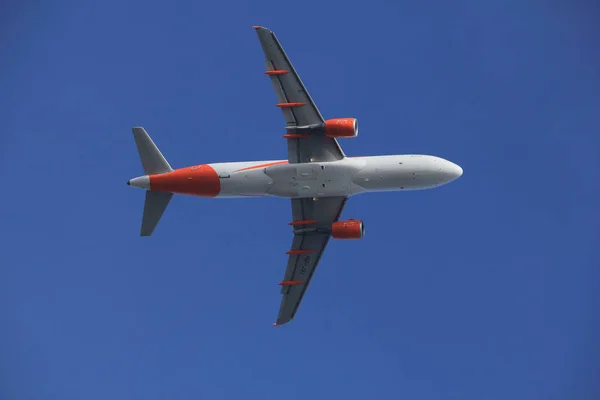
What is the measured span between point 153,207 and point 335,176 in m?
16.4

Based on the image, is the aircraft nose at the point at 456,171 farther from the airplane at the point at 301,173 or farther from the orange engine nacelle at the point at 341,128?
the orange engine nacelle at the point at 341,128

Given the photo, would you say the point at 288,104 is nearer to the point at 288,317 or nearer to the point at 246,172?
the point at 246,172

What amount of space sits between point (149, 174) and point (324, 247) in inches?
676

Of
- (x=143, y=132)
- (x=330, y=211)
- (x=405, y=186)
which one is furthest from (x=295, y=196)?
(x=143, y=132)

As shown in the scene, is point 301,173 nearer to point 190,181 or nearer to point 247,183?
point 247,183

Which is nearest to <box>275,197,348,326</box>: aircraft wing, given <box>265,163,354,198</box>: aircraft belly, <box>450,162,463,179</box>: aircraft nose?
<box>265,163,354,198</box>: aircraft belly

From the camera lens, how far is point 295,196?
79.1 metres

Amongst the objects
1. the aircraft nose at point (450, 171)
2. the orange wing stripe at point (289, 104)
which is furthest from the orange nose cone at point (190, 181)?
the aircraft nose at point (450, 171)

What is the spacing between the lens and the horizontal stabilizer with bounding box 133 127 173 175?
261 feet

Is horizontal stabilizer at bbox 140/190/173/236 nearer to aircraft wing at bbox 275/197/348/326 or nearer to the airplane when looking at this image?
the airplane

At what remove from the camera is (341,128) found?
7512 centimetres

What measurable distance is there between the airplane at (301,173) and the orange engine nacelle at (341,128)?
8 centimetres

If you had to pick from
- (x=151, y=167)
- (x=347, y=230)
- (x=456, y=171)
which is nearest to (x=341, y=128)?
(x=347, y=230)

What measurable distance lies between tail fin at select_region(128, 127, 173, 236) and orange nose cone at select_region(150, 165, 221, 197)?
0.88 m
